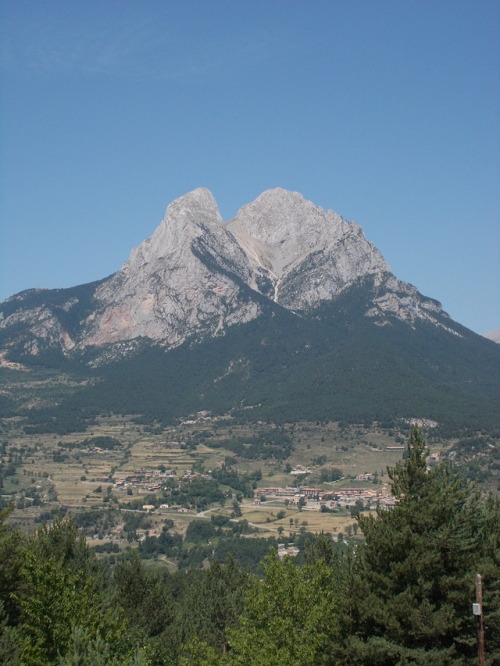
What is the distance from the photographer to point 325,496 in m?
130

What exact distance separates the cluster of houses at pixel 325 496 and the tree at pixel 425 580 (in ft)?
306

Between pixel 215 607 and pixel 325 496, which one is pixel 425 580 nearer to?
pixel 215 607

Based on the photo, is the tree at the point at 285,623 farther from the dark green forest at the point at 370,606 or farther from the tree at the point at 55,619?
the tree at the point at 55,619

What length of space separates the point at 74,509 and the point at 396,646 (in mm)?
102994

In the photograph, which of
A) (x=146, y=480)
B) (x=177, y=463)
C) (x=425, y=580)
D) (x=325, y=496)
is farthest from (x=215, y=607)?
(x=177, y=463)

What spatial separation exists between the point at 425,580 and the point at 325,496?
108 m

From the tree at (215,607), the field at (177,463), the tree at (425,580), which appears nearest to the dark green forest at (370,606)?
the tree at (425,580)

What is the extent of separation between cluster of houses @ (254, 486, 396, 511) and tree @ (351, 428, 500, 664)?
9313 centimetres

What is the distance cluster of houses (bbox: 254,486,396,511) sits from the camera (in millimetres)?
122944

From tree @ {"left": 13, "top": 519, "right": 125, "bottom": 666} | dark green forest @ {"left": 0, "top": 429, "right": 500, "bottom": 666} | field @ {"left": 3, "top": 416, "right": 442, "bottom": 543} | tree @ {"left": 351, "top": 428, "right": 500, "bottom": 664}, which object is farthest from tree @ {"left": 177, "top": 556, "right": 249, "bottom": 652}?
field @ {"left": 3, "top": 416, "right": 442, "bottom": 543}

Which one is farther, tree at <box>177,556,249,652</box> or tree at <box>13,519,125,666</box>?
tree at <box>177,556,249,652</box>

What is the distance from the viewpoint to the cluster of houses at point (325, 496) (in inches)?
4840

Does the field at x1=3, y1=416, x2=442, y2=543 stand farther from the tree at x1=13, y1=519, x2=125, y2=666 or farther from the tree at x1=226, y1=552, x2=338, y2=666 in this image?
the tree at x1=13, y1=519, x2=125, y2=666

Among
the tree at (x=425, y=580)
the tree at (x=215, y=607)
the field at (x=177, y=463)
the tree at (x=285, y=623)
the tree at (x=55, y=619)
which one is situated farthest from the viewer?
the field at (x=177, y=463)
